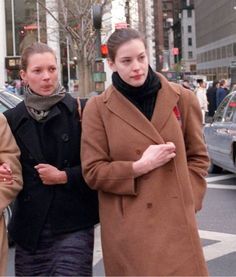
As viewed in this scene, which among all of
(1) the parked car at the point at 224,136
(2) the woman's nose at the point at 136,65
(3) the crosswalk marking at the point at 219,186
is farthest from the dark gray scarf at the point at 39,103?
(3) the crosswalk marking at the point at 219,186

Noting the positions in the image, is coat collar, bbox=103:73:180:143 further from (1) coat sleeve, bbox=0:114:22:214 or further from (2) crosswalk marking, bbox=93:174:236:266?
(2) crosswalk marking, bbox=93:174:236:266

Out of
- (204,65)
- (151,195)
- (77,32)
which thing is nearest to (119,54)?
(151,195)

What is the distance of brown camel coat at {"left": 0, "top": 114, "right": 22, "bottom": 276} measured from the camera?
3107mm

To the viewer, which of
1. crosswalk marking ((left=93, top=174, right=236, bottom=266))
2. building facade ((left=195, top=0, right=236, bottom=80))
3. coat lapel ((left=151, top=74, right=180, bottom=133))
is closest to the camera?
coat lapel ((left=151, top=74, right=180, bottom=133))

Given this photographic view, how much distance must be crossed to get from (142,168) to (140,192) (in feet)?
0.40

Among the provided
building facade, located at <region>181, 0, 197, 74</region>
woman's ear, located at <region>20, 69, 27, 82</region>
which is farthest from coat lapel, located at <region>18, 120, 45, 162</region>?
building facade, located at <region>181, 0, 197, 74</region>

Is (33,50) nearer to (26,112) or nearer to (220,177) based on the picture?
(26,112)

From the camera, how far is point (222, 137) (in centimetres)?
1154

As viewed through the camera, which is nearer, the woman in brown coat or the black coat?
the woman in brown coat

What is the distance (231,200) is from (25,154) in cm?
705

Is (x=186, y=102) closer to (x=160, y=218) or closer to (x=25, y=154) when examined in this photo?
(x=160, y=218)

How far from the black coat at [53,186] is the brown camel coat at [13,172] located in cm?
8

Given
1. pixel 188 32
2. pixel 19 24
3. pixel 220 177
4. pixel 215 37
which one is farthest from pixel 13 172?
pixel 188 32

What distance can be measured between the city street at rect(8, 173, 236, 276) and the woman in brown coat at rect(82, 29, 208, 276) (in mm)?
3100
